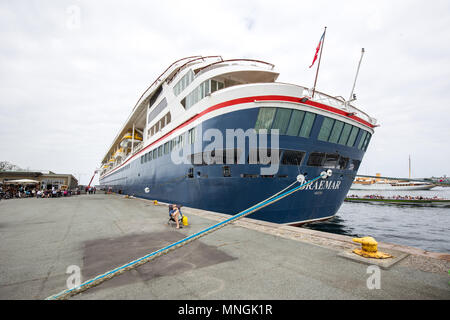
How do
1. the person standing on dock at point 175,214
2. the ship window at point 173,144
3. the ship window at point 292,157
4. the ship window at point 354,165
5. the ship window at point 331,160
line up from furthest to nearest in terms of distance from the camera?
the ship window at point 173,144 → the ship window at point 354,165 → the ship window at point 331,160 → the ship window at point 292,157 → the person standing on dock at point 175,214

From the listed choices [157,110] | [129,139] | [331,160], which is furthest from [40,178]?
[331,160]

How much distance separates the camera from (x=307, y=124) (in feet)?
39.2

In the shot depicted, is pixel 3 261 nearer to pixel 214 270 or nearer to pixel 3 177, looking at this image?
pixel 214 270

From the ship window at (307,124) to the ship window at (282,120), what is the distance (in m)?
1.12

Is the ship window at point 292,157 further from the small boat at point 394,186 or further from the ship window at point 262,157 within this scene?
the small boat at point 394,186

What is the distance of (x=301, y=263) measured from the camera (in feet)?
14.1

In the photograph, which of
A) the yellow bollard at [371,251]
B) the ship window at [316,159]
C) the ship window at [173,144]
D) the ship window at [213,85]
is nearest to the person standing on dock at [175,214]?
the yellow bollard at [371,251]

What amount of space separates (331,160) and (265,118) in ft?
19.6

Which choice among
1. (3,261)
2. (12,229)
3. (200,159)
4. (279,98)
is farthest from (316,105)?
(12,229)

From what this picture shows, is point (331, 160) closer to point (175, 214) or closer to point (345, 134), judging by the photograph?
point (345, 134)

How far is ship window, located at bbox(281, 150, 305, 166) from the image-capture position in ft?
37.7

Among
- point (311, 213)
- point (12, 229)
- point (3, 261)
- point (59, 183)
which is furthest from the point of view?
point (59, 183)

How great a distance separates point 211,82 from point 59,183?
262 ft

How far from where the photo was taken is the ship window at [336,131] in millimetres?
13002
